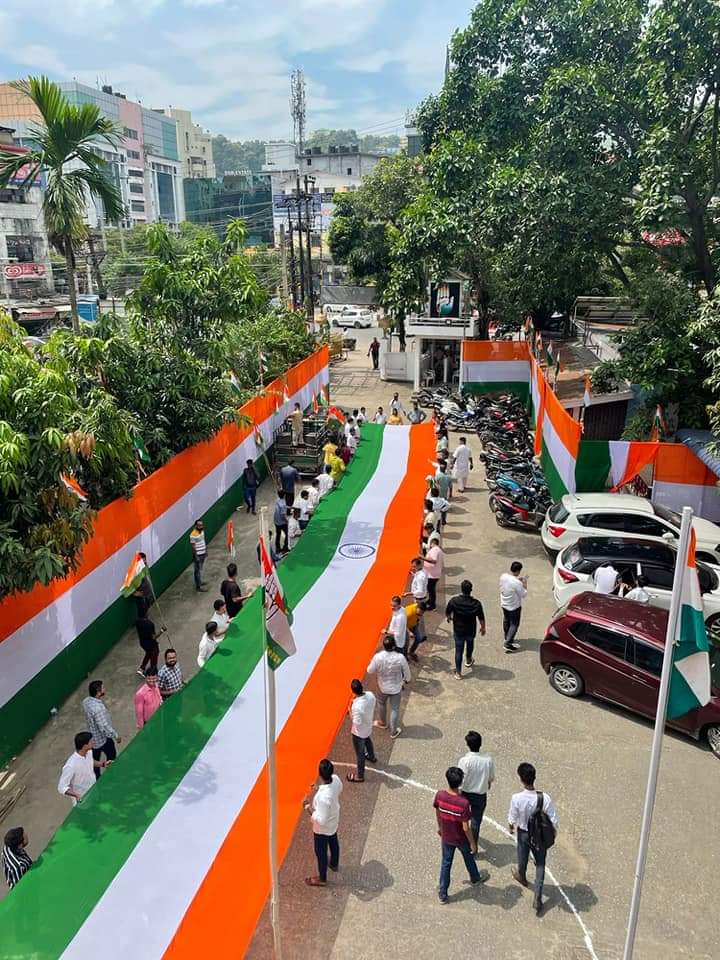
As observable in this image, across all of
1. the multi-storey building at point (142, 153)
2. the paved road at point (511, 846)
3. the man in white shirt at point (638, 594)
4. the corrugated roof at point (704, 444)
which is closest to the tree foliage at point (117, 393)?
the paved road at point (511, 846)

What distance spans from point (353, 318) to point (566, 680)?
46780 millimetres

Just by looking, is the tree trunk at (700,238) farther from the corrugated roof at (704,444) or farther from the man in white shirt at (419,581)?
the man in white shirt at (419,581)

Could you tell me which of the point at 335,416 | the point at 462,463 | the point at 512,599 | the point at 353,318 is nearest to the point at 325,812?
the point at 512,599

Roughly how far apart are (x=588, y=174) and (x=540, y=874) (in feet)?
43.9

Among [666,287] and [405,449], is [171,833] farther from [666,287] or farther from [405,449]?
[666,287]

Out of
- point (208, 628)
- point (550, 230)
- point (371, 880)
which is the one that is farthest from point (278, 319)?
point (371, 880)

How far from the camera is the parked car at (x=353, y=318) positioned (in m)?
54.1

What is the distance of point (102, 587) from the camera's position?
1078cm

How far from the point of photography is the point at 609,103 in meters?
14.6

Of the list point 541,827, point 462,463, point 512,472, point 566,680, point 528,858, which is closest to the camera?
point 541,827

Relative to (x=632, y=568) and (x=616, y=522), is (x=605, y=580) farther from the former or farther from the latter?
(x=616, y=522)

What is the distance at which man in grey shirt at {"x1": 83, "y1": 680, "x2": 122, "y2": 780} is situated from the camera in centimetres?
798

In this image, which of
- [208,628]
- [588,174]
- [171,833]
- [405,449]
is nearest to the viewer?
[171,833]

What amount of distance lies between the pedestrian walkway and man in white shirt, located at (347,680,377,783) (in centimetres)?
308
